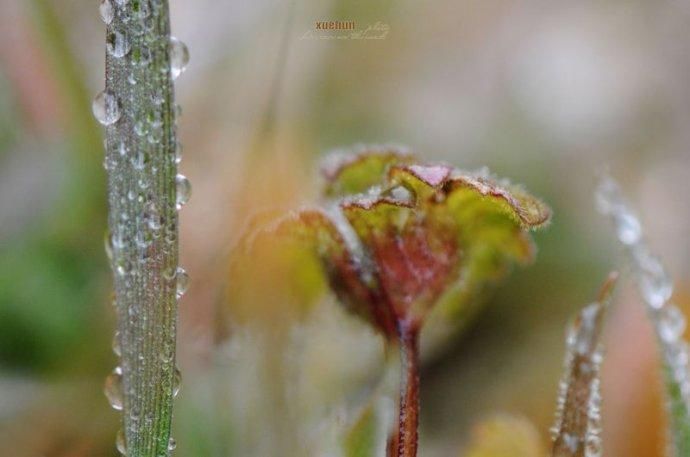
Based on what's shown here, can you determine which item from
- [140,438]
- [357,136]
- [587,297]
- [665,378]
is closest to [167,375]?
[140,438]

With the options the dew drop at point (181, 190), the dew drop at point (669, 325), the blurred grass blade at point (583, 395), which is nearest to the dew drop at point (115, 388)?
the dew drop at point (181, 190)

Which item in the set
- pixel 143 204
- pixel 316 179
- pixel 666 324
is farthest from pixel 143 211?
pixel 666 324

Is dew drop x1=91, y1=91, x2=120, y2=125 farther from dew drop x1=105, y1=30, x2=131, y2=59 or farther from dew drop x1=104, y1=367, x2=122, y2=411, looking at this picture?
dew drop x1=104, y1=367, x2=122, y2=411

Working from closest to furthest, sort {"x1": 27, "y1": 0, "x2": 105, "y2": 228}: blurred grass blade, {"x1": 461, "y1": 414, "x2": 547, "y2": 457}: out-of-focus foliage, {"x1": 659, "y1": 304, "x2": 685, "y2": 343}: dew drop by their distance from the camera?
{"x1": 659, "y1": 304, "x2": 685, "y2": 343}: dew drop, {"x1": 461, "y1": 414, "x2": 547, "y2": 457}: out-of-focus foliage, {"x1": 27, "y1": 0, "x2": 105, "y2": 228}: blurred grass blade

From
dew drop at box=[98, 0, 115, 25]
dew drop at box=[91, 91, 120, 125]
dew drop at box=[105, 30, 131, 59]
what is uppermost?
dew drop at box=[98, 0, 115, 25]

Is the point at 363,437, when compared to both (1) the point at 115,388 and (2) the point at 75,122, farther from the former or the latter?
(2) the point at 75,122

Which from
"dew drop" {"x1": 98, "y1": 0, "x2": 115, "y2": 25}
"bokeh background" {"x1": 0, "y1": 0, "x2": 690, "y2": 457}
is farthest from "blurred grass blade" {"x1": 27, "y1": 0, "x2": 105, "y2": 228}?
"dew drop" {"x1": 98, "y1": 0, "x2": 115, "y2": 25}

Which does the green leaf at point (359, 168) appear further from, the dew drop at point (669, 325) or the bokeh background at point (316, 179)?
the dew drop at point (669, 325)
